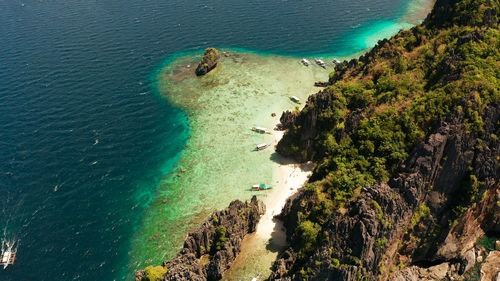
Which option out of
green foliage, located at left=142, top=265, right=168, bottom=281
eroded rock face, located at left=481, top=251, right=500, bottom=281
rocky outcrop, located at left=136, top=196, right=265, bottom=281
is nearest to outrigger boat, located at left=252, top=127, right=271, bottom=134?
rocky outcrop, located at left=136, top=196, right=265, bottom=281

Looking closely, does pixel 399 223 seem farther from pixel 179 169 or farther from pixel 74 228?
pixel 74 228

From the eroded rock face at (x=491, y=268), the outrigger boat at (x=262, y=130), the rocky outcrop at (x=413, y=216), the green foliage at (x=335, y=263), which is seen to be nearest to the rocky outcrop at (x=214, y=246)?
the rocky outcrop at (x=413, y=216)

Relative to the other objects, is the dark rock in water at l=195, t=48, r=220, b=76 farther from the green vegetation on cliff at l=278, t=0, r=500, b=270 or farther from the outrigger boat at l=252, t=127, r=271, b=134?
the green vegetation on cliff at l=278, t=0, r=500, b=270

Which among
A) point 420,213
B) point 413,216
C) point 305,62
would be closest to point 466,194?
point 420,213

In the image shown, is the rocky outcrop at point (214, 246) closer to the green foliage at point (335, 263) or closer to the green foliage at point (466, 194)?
the green foliage at point (335, 263)

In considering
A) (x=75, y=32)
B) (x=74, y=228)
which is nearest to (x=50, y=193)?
(x=74, y=228)
